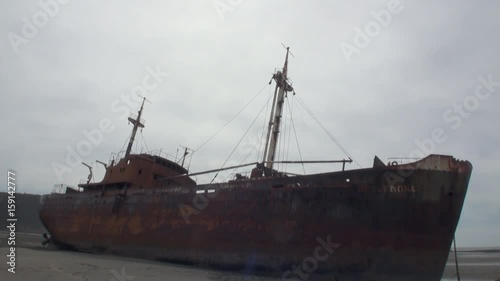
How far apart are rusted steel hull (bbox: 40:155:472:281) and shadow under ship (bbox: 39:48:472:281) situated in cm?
3

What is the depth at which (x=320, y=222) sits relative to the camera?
505 inches

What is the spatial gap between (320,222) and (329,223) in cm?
34

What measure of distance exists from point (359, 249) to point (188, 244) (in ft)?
24.9

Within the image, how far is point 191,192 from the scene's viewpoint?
1664 cm

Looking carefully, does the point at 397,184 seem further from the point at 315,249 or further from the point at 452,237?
the point at 315,249

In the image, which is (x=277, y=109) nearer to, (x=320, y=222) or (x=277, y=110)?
(x=277, y=110)

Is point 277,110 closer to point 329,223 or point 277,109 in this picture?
point 277,109

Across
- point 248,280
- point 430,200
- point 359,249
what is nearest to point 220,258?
point 248,280

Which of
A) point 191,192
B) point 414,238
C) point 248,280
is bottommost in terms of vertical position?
point 248,280

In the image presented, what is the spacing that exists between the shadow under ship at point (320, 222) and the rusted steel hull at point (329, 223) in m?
0.03

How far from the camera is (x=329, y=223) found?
1267cm

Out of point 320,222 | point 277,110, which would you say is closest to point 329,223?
point 320,222

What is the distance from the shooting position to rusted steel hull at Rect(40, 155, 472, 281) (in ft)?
38.5

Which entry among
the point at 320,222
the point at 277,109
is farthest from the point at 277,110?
the point at 320,222
